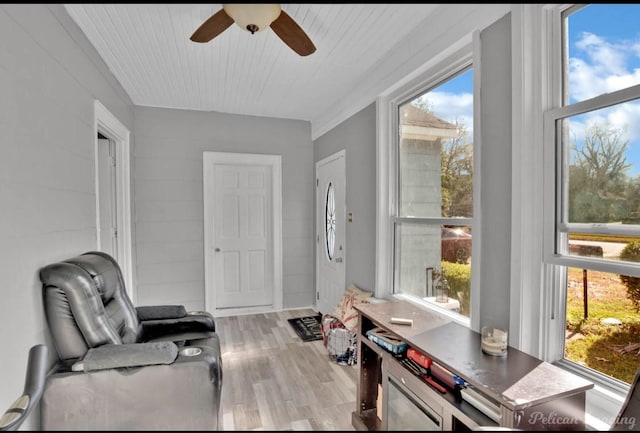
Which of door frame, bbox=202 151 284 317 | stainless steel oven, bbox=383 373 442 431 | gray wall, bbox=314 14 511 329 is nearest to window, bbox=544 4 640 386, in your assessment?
gray wall, bbox=314 14 511 329

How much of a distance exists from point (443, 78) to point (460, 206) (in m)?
0.81

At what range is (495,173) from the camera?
62.0 inches

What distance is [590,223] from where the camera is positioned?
A: 1218mm

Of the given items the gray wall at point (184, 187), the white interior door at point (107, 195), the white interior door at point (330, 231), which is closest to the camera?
the white interior door at point (107, 195)

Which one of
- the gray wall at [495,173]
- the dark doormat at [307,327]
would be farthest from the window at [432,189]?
the dark doormat at [307,327]

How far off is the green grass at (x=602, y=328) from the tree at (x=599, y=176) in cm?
22

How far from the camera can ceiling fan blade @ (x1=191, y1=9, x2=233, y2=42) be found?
153cm

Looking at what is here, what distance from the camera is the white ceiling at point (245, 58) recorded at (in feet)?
6.06

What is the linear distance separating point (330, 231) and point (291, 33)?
2.37 meters

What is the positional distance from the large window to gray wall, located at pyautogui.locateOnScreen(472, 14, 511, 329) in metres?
0.17

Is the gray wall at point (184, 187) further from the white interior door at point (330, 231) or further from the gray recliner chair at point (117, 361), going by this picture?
the gray recliner chair at point (117, 361)

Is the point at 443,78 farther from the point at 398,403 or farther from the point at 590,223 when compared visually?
the point at 398,403

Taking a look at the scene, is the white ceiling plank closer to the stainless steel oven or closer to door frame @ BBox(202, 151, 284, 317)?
door frame @ BBox(202, 151, 284, 317)

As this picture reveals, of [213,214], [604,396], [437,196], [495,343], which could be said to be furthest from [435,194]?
[213,214]
